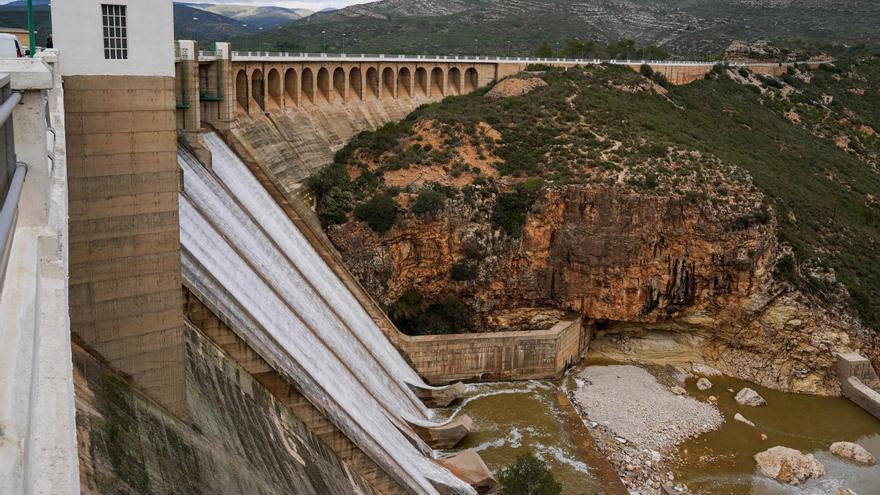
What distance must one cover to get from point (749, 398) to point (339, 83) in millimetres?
26479

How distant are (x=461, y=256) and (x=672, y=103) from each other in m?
27.1

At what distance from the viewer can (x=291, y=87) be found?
40219 millimetres

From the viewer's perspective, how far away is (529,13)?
147 m

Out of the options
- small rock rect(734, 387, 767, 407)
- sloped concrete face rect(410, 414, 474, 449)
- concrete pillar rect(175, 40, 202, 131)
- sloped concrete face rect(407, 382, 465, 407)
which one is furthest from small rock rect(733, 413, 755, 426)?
concrete pillar rect(175, 40, 202, 131)

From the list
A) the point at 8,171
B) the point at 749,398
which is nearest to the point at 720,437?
the point at 749,398

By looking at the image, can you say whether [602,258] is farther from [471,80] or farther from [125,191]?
[125,191]

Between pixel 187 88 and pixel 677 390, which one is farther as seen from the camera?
pixel 677 390

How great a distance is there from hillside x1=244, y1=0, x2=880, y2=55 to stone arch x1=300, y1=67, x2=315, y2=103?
224 ft

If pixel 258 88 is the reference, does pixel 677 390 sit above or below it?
below

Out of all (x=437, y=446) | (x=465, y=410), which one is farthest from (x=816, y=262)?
(x=437, y=446)

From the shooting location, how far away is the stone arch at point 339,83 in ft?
144

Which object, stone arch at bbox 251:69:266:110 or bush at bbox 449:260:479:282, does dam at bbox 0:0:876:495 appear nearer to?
stone arch at bbox 251:69:266:110

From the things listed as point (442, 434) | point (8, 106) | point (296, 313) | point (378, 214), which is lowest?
point (442, 434)

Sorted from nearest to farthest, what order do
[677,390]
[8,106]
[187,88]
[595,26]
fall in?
[8,106]
[187,88]
[677,390]
[595,26]
